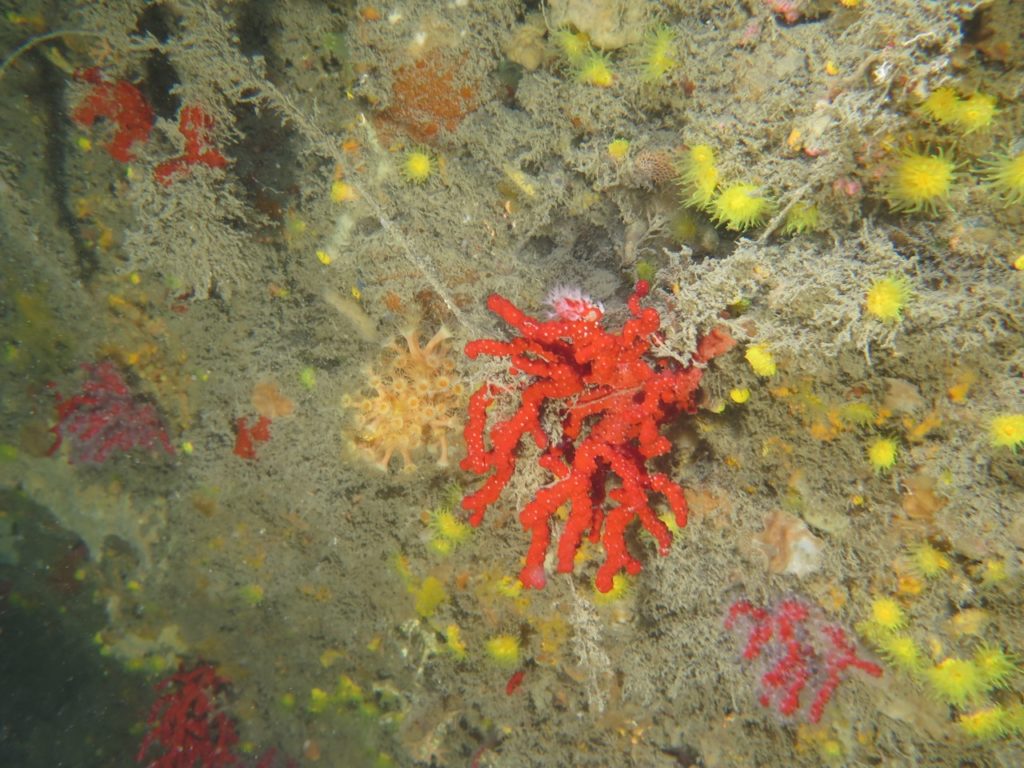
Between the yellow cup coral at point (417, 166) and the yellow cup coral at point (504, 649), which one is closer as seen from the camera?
the yellow cup coral at point (417, 166)

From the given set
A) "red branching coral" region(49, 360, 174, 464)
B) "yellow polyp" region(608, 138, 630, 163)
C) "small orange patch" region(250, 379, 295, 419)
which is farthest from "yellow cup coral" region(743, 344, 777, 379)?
"red branching coral" region(49, 360, 174, 464)

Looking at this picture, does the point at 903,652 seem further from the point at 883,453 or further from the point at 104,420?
the point at 104,420

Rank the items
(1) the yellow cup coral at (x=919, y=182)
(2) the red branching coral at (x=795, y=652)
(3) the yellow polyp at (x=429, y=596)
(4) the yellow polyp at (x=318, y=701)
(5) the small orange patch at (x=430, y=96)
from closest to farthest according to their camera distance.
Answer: (1) the yellow cup coral at (x=919, y=182)
(2) the red branching coral at (x=795, y=652)
(5) the small orange patch at (x=430, y=96)
(3) the yellow polyp at (x=429, y=596)
(4) the yellow polyp at (x=318, y=701)

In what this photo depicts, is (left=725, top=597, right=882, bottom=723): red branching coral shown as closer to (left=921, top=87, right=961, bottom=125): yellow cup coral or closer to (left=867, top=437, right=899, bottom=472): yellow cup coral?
(left=867, top=437, right=899, bottom=472): yellow cup coral

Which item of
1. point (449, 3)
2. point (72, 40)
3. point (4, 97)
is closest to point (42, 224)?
point (4, 97)

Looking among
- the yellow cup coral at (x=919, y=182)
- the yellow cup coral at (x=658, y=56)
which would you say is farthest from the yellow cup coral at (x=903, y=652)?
the yellow cup coral at (x=658, y=56)

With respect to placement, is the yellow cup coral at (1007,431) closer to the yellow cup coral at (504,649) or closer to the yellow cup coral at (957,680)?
the yellow cup coral at (957,680)
